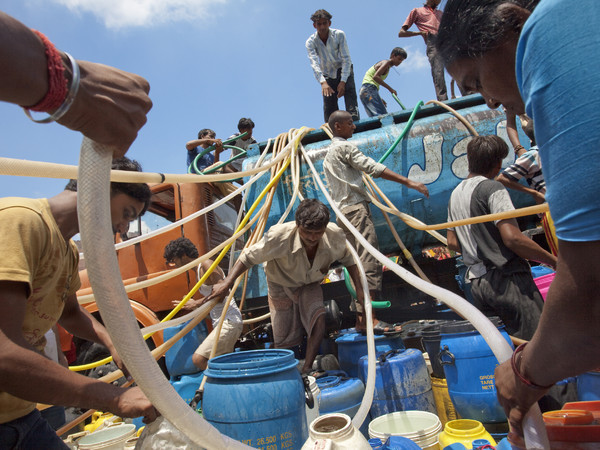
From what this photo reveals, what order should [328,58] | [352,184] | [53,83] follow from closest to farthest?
1. [53,83]
2. [352,184]
3. [328,58]

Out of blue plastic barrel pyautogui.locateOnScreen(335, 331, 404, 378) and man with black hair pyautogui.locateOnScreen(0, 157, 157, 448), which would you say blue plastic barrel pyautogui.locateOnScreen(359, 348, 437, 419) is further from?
man with black hair pyautogui.locateOnScreen(0, 157, 157, 448)

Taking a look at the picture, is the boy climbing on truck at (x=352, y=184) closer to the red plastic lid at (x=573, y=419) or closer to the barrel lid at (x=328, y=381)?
the barrel lid at (x=328, y=381)

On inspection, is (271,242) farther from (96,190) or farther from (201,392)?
(96,190)

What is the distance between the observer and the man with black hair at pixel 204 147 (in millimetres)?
5273

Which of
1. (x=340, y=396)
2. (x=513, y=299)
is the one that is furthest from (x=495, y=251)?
(x=340, y=396)

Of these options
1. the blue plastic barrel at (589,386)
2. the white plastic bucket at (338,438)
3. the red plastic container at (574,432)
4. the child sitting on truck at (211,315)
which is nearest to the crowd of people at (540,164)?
the red plastic container at (574,432)

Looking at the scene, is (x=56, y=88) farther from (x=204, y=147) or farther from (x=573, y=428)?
(x=204, y=147)

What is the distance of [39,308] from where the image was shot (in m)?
1.34

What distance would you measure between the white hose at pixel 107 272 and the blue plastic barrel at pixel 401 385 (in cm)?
192

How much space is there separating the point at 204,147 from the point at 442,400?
4295 millimetres

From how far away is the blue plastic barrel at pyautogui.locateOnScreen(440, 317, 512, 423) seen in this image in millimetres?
2283

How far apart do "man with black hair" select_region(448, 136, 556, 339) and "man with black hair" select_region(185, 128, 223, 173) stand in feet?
11.1

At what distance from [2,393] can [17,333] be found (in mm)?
300

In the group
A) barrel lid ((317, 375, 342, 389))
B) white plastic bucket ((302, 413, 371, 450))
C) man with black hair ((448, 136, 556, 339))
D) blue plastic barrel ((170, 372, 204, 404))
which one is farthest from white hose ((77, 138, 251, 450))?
blue plastic barrel ((170, 372, 204, 404))
